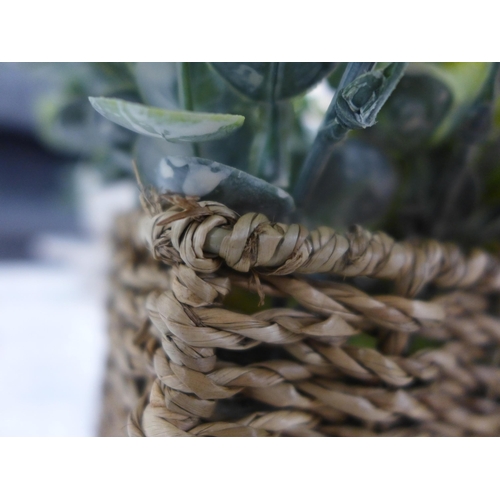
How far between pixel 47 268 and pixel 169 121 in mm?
559

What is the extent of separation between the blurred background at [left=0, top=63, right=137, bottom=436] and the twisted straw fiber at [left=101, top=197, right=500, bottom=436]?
138 millimetres

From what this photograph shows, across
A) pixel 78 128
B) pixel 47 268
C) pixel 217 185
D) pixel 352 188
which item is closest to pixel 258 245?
pixel 217 185

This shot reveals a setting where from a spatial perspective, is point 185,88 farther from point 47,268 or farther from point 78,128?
point 47,268

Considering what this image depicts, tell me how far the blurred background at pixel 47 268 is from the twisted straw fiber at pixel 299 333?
0.14 metres

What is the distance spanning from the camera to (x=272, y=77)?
0.24m

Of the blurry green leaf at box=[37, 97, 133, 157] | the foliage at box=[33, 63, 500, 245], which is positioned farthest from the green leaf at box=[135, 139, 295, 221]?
the blurry green leaf at box=[37, 97, 133, 157]

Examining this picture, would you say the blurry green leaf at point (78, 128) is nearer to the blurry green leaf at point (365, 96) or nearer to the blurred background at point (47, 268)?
Answer: the blurred background at point (47, 268)

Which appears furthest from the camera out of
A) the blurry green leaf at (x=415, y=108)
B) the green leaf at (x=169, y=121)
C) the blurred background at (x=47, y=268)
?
the blurred background at (x=47, y=268)

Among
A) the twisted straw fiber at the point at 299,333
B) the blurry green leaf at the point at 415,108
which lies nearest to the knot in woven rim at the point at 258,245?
the twisted straw fiber at the point at 299,333

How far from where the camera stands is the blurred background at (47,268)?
40 cm

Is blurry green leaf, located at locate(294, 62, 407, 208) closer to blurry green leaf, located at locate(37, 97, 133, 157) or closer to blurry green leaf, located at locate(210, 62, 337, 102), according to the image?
blurry green leaf, located at locate(210, 62, 337, 102)

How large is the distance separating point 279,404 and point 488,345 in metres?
0.17

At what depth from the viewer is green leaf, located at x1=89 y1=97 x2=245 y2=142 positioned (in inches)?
7.0

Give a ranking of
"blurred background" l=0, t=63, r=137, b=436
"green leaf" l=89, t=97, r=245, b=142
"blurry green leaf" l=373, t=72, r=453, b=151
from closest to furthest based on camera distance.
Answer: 1. "green leaf" l=89, t=97, r=245, b=142
2. "blurry green leaf" l=373, t=72, r=453, b=151
3. "blurred background" l=0, t=63, r=137, b=436
